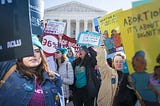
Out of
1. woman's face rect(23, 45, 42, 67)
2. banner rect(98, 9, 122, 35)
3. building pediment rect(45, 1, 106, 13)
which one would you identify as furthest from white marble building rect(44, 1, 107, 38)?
woman's face rect(23, 45, 42, 67)

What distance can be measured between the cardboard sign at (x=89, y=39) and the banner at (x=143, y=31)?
423cm

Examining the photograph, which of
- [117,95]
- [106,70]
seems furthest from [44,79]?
[106,70]

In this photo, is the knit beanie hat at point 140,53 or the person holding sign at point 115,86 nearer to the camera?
the knit beanie hat at point 140,53

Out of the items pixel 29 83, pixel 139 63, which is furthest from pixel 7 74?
pixel 139 63

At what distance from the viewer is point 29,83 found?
3.16m

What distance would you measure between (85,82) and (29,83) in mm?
3728

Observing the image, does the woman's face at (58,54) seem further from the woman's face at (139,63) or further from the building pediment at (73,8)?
the building pediment at (73,8)

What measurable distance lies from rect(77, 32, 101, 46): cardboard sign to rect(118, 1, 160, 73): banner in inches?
167

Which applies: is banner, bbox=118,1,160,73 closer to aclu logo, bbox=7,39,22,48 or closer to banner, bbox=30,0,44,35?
aclu logo, bbox=7,39,22,48

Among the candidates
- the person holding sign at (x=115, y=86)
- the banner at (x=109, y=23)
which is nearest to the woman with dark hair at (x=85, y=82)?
the banner at (x=109, y=23)

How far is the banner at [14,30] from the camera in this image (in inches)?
102

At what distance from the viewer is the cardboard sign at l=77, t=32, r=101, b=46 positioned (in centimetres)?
765

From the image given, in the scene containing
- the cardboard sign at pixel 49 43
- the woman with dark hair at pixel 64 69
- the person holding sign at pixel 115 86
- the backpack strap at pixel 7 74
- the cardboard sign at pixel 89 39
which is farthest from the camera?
the cardboard sign at pixel 89 39

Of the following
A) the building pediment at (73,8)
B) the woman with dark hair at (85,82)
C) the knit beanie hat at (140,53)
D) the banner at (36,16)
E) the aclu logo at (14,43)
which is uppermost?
the building pediment at (73,8)
